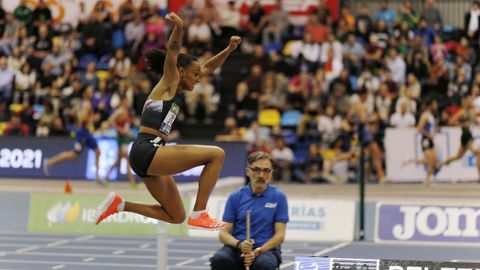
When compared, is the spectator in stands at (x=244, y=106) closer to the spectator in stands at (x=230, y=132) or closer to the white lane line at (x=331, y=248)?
the spectator in stands at (x=230, y=132)

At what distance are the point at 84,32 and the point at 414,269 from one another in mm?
20096

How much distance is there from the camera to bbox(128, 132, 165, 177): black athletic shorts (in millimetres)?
9680

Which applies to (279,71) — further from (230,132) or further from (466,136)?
(466,136)

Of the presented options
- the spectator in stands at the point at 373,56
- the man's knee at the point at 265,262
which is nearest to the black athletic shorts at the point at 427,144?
the spectator in stands at the point at 373,56

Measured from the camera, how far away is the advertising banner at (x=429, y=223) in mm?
15680

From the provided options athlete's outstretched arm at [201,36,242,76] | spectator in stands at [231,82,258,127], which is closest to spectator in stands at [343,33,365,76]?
spectator in stands at [231,82,258,127]

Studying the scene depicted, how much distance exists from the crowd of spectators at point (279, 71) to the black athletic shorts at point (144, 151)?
13.1 meters

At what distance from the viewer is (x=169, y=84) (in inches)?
383

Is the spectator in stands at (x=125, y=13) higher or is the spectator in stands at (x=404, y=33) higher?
the spectator in stands at (x=125, y=13)

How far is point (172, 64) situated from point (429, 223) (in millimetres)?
7401

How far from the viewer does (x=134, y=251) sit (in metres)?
15.7

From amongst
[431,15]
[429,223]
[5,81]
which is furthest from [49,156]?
[429,223]

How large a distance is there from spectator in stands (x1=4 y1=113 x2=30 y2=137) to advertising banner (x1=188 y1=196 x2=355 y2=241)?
1019 centimetres

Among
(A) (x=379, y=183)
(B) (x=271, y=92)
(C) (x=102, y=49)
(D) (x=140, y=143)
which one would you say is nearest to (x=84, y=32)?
(C) (x=102, y=49)
